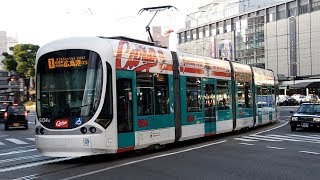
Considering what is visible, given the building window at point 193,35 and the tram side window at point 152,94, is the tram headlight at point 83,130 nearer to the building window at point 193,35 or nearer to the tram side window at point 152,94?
the tram side window at point 152,94

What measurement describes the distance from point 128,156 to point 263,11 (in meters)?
77.9

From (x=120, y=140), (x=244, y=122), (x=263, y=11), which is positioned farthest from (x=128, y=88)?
(x=263, y=11)

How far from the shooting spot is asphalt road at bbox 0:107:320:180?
31.7ft

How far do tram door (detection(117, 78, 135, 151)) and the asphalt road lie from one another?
0.51 m

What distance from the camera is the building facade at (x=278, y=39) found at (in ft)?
255

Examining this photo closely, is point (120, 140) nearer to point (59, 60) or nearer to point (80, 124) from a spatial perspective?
point (80, 124)

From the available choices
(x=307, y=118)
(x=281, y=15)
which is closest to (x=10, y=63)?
(x=281, y=15)

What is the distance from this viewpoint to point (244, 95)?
68.8 ft

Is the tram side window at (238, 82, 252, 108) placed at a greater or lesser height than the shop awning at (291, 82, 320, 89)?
lesser

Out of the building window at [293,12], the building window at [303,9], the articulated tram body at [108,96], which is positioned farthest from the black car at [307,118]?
the building window at [293,12]

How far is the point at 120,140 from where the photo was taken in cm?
1168

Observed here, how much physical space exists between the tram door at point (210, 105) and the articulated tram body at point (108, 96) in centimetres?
145

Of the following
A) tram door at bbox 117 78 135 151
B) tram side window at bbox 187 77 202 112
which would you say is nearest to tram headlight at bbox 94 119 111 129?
tram door at bbox 117 78 135 151

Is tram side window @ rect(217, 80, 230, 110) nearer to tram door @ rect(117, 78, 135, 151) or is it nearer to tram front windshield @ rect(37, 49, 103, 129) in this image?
tram door @ rect(117, 78, 135, 151)
